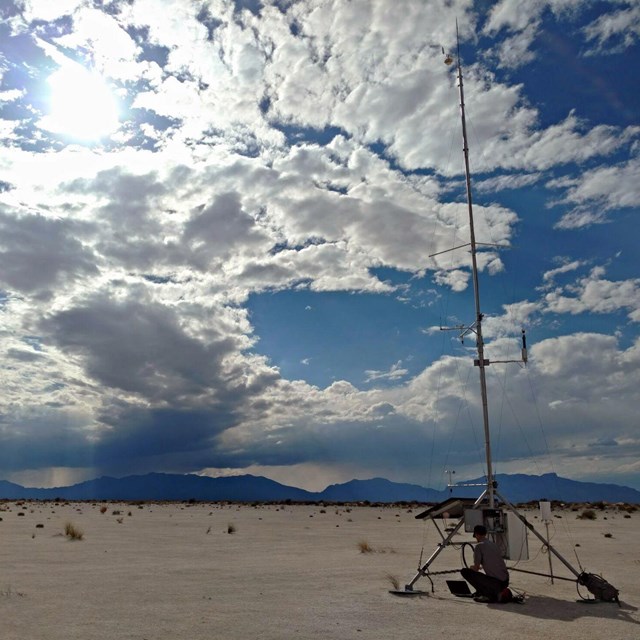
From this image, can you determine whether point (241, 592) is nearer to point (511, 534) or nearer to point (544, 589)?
point (511, 534)

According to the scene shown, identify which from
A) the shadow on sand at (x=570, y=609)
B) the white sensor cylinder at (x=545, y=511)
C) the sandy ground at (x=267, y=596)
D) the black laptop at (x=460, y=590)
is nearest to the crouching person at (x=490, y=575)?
the shadow on sand at (x=570, y=609)

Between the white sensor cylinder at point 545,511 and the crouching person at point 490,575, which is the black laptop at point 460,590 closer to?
the crouching person at point 490,575

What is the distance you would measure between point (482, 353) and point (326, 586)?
265 inches

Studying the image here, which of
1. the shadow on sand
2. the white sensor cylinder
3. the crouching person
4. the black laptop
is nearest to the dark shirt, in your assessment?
the crouching person

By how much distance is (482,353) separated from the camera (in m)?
16.3

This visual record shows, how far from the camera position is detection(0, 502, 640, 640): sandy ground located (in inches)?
430

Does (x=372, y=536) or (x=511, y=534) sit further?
(x=372, y=536)

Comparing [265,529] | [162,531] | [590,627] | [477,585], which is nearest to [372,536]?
[265,529]

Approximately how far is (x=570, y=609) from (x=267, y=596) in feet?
20.2

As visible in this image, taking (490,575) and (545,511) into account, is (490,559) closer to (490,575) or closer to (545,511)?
(490,575)

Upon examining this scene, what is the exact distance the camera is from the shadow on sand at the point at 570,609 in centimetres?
1238

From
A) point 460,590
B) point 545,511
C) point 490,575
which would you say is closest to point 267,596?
point 460,590

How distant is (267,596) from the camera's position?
14.3 m

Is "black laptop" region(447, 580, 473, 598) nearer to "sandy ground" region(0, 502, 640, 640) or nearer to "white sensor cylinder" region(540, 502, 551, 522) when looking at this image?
"sandy ground" region(0, 502, 640, 640)
